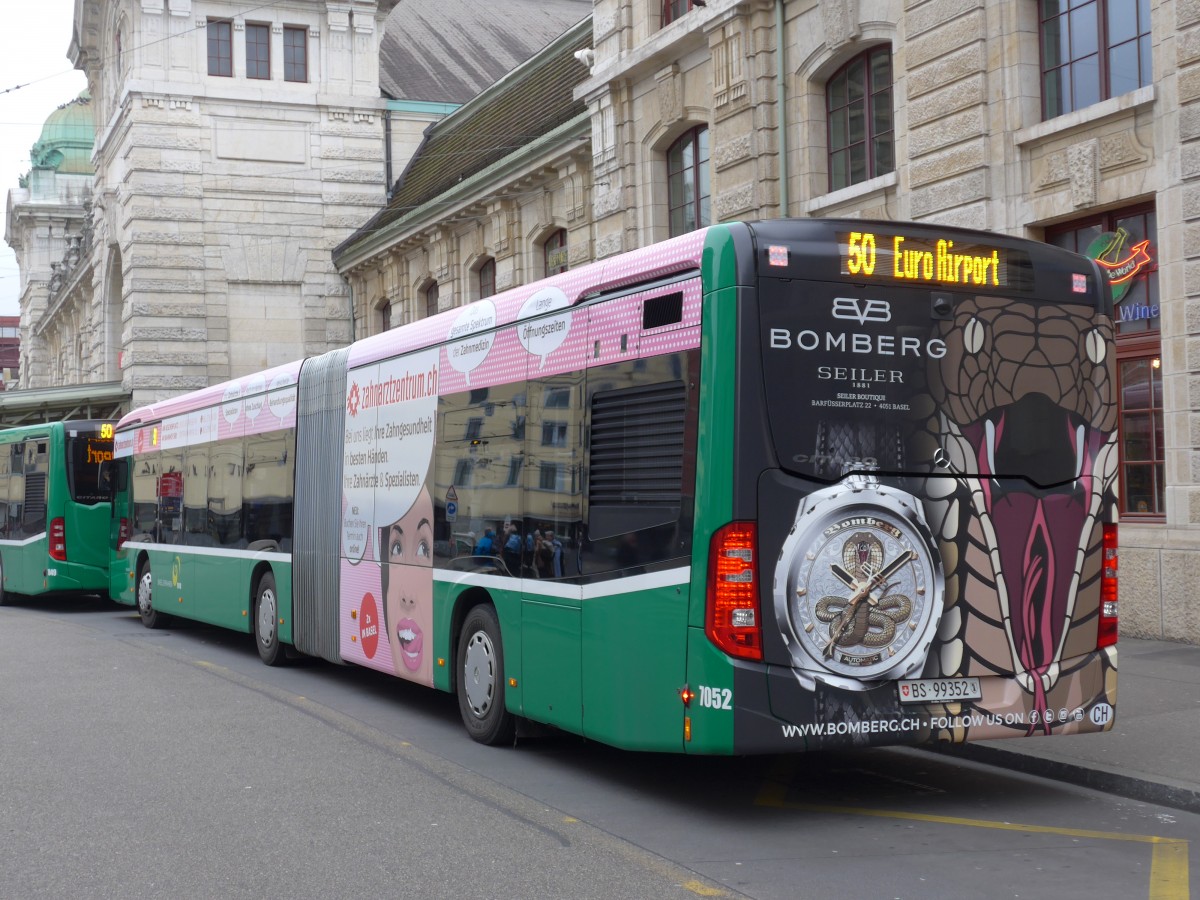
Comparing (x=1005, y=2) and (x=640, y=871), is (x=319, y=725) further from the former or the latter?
(x=1005, y=2)

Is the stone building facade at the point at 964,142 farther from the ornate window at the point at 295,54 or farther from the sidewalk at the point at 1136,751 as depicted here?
the ornate window at the point at 295,54

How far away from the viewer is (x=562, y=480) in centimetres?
846

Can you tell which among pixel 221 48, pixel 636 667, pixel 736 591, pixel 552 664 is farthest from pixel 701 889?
pixel 221 48

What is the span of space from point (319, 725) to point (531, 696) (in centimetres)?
239

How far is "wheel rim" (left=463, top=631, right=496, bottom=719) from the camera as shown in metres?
9.51

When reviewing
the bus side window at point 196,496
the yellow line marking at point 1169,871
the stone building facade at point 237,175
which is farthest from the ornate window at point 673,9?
the stone building facade at point 237,175

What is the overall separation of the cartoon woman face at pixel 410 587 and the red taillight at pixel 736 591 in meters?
3.84

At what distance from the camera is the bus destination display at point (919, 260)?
7.37m

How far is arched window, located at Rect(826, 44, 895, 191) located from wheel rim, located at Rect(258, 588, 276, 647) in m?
8.58

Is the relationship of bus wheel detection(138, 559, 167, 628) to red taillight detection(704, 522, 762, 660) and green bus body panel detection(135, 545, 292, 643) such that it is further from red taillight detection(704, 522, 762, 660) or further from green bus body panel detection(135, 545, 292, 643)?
red taillight detection(704, 522, 762, 660)

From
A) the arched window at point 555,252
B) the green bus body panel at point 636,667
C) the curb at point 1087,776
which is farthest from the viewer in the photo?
the arched window at point 555,252

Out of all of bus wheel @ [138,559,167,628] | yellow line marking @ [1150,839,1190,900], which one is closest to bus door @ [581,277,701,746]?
yellow line marking @ [1150,839,1190,900]

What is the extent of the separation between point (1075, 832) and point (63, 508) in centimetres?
1821

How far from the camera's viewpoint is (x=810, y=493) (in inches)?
282
